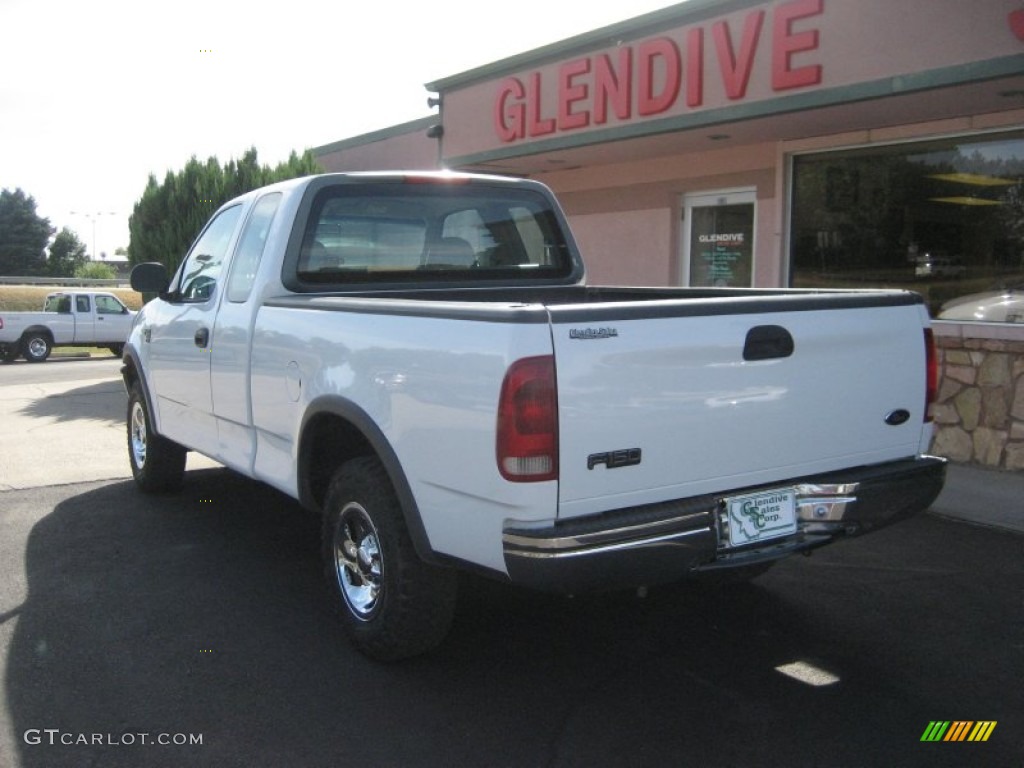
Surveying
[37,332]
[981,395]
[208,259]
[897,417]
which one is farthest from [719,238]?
[37,332]

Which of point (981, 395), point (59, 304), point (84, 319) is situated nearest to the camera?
point (981, 395)

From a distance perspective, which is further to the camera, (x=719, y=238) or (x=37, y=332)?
(x=37, y=332)

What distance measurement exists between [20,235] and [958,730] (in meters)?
89.5

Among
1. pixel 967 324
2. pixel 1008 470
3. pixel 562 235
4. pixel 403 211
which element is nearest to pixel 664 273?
pixel 967 324

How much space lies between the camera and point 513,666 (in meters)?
3.98

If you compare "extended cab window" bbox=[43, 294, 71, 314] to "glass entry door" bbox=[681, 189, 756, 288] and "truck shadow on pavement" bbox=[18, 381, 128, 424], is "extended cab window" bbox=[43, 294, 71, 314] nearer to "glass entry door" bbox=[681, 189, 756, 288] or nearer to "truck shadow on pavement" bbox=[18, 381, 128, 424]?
"truck shadow on pavement" bbox=[18, 381, 128, 424]

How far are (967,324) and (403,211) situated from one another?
4.99 m

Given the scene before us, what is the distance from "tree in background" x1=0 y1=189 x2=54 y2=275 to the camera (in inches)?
3147

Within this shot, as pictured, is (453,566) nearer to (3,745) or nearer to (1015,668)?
(3,745)

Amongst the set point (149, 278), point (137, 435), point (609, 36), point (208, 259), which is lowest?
point (137, 435)

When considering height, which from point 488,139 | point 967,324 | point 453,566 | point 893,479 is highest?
point 488,139

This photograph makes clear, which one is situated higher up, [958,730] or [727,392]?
[727,392]

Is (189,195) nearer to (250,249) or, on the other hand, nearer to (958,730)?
(250,249)

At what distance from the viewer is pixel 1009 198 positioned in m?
7.81
